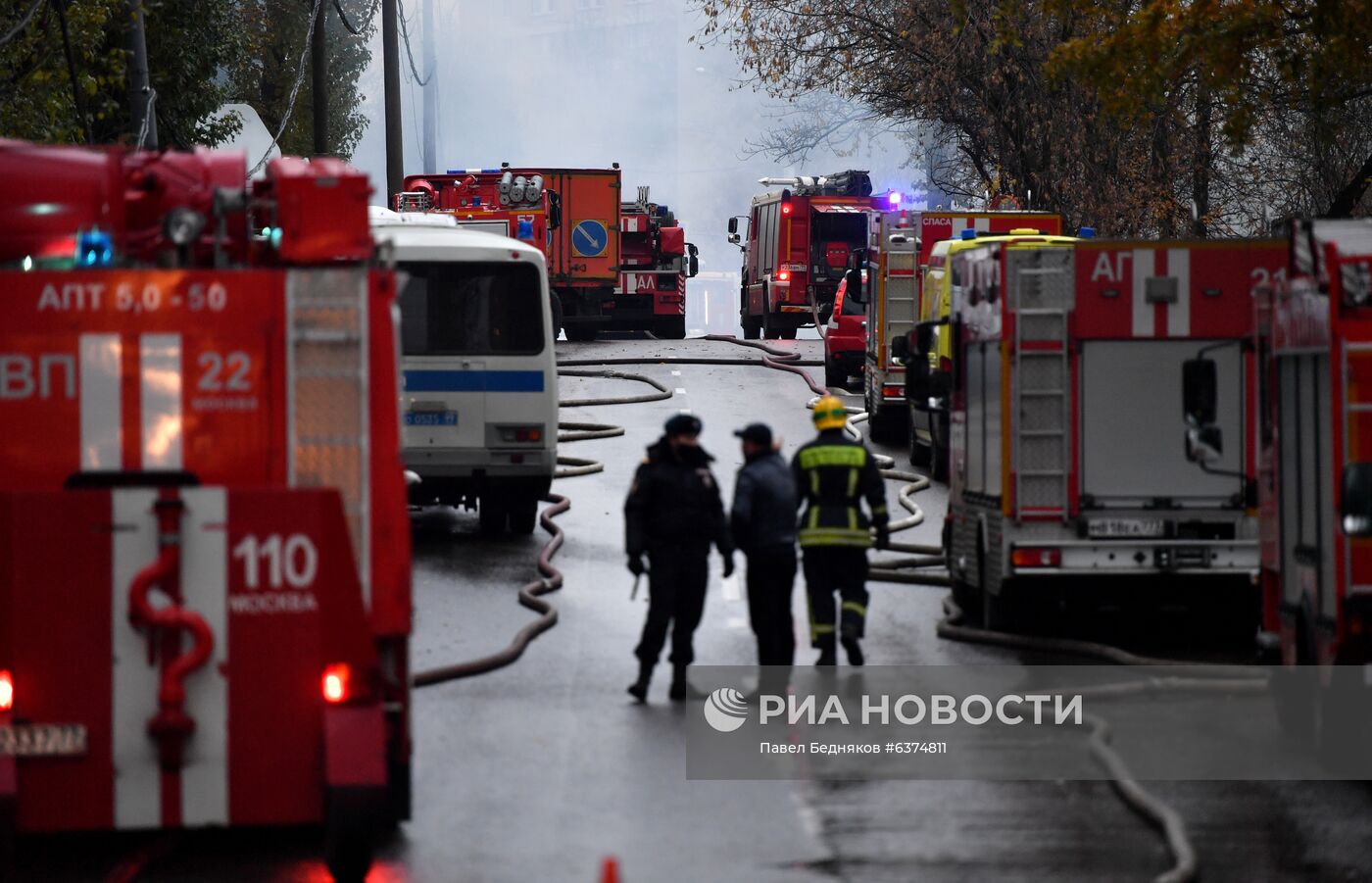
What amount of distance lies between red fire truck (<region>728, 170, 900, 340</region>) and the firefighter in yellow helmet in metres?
29.3

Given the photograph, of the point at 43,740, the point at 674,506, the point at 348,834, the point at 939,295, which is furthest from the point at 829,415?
the point at 939,295

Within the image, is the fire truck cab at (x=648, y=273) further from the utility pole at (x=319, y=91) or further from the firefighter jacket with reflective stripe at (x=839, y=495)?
the firefighter jacket with reflective stripe at (x=839, y=495)

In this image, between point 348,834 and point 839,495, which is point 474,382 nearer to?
point 839,495

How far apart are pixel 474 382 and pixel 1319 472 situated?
9638 mm

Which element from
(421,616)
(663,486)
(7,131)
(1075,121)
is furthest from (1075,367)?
(1075,121)

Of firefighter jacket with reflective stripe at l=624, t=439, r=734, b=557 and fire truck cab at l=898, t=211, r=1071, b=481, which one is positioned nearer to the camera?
firefighter jacket with reflective stripe at l=624, t=439, r=734, b=557

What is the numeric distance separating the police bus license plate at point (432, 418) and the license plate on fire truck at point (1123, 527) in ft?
21.7

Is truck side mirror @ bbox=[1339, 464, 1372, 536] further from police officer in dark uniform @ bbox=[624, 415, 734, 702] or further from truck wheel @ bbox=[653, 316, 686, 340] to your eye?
Answer: truck wheel @ bbox=[653, 316, 686, 340]

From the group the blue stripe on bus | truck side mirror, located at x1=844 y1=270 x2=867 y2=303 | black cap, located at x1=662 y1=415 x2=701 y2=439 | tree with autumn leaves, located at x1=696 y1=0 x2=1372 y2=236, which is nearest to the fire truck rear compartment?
black cap, located at x1=662 y1=415 x2=701 y2=439

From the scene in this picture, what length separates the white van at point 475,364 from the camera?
18.1 m

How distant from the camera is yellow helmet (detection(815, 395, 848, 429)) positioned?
11.8 meters

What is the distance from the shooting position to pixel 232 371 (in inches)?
304

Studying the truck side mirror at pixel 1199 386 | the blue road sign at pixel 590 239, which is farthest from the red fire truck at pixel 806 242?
the truck side mirror at pixel 1199 386

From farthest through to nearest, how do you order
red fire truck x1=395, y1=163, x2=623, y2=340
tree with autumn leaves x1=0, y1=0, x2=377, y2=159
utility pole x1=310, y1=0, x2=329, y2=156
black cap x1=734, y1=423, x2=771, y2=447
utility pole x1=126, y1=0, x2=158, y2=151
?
1. red fire truck x1=395, y1=163, x2=623, y2=340
2. utility pole x1=310, y1=0, x2=329, y2=156
3. tree with autumn leaves x1=0, y1=0, x2=377, y2=159
4. utility pole x1=126, y1=0, x2=158, y2=151
5. black cap x1=734, y1=423, x2=771, y2=447
